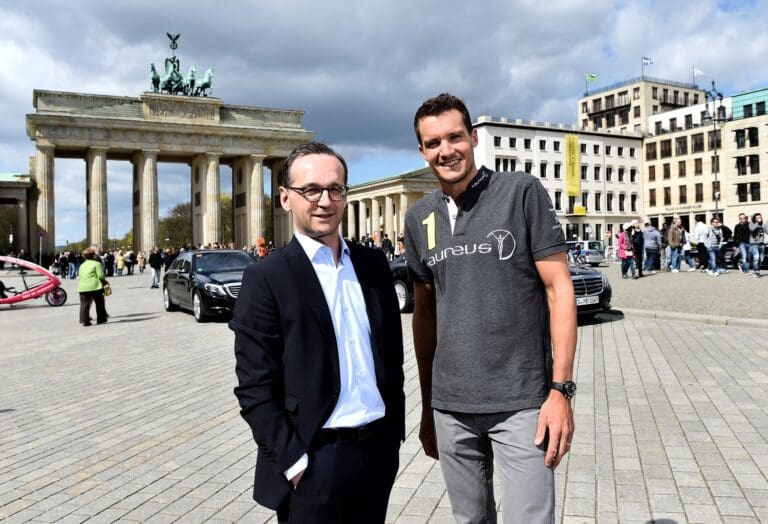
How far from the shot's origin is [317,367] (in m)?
2.16

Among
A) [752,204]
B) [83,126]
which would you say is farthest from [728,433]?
[752,204]

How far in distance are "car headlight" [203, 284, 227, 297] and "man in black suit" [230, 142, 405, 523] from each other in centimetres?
1234

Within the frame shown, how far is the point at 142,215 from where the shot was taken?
59.9 metres

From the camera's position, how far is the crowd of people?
21.1 meters

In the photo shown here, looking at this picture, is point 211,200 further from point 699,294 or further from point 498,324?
point 498,324

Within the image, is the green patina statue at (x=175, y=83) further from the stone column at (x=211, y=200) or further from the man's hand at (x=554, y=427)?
the man's hand at (x=554, y=427)

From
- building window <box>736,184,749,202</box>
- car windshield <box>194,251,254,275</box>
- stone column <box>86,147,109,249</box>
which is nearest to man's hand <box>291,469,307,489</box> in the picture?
car windshield <box>194,251,254,275</box>

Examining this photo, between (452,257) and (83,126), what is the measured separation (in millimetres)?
61292

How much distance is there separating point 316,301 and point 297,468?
55 centimetres

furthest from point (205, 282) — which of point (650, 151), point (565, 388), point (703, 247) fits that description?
point (650, 151)

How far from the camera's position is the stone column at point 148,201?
5950 centimetres

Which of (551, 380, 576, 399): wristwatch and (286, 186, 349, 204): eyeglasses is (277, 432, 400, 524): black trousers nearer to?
(551, 380, 576, 399): wristwatch

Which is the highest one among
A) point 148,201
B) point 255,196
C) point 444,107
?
point 255,196

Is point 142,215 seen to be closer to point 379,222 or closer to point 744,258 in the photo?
point 379,222
